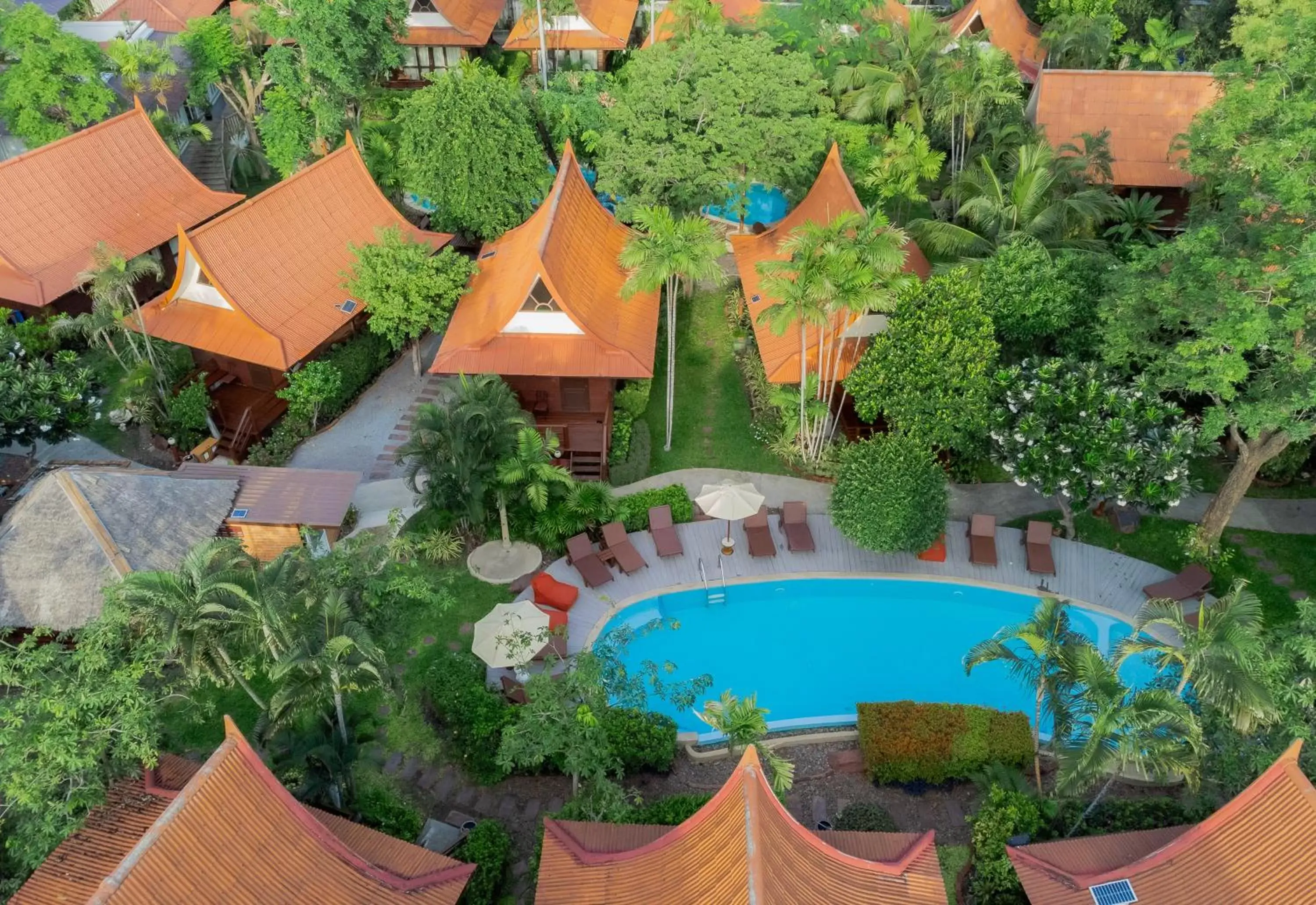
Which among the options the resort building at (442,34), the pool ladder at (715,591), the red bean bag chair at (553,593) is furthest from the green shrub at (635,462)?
the resort building at (442,34)

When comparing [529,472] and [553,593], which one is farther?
[529,472]

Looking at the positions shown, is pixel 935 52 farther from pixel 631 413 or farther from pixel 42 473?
pixel 42 473

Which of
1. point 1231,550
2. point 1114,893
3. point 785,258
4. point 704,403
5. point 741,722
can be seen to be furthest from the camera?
point 785,258

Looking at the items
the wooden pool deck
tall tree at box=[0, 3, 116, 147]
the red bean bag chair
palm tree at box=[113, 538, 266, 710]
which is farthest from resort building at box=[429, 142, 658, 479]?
tall tree at box=[0, 3, 116, 147]

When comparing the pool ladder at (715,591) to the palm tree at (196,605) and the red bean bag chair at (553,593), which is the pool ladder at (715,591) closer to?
the red bean bag chair at (553,593)

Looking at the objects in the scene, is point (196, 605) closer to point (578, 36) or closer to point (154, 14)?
point (578, 36)

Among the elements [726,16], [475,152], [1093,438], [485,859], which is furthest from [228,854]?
[726,16]

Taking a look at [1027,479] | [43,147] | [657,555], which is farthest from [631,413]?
[43,147]
